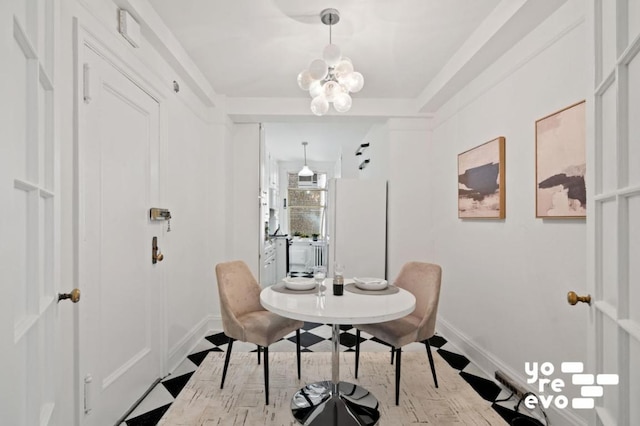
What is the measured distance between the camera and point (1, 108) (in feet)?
1.87

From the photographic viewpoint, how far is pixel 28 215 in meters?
0.77

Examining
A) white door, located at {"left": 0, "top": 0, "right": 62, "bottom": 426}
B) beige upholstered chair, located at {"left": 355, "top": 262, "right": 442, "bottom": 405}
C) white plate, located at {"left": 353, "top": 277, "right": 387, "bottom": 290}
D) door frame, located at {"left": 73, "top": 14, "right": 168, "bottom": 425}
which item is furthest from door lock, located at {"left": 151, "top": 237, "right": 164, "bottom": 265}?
beige upholstered chair, located at {"left": 355, "top": 262, "right": 442, "bottom": 405}

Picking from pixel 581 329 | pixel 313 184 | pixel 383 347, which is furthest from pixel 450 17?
pixel 313 184

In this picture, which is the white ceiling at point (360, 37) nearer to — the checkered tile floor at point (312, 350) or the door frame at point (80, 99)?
the door frame at point (80, 99)

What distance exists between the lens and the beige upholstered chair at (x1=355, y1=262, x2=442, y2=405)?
2047 millimetres

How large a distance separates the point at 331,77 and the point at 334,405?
212 cm

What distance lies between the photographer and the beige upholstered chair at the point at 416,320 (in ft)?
6.72

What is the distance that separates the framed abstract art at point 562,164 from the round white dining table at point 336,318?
Result: 3.15 feet

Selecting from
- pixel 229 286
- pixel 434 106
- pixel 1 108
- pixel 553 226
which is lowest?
pixel 229 286

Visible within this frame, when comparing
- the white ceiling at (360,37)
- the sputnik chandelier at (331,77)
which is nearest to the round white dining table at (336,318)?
the sputnik chandelier at (331,77)

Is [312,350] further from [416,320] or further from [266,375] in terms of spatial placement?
[416,320]

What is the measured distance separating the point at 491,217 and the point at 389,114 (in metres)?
1.65

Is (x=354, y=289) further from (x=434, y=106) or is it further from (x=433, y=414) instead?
(x=434, y=106)

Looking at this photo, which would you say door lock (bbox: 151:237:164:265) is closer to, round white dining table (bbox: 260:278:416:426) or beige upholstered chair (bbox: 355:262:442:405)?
round white dining table (bbox: 260:278:416:426)
